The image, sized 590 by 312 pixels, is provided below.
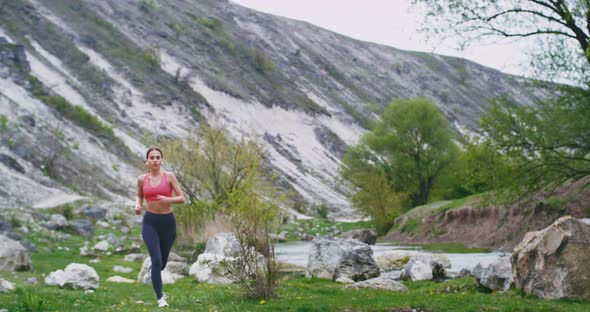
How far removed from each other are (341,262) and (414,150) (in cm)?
3505

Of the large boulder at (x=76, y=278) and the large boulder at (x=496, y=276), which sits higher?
the large boulder at (x=496, y=276)

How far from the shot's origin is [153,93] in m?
73.2

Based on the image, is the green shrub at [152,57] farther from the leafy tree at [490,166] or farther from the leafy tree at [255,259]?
the leafy tree at [255,259]

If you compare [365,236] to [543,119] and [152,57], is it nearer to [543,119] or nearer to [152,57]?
[543,119]

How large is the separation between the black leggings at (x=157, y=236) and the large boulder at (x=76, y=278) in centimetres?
489

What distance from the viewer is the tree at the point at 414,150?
1978 inches

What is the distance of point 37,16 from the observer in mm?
73875

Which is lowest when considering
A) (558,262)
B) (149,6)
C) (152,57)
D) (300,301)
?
(300,301)

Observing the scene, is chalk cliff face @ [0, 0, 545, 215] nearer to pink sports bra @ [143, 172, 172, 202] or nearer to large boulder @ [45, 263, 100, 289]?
large boulder @ [45, 263, 100, 289]

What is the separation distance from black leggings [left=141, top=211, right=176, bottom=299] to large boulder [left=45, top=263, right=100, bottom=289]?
16.0ft

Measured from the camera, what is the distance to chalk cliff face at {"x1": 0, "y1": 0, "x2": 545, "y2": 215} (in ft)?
157

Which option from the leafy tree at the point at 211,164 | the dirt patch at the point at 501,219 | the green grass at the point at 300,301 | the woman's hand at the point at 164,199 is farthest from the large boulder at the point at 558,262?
the leafy tree at the point at 211,164

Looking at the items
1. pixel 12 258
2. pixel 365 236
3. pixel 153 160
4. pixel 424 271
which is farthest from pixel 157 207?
pixel 365 236

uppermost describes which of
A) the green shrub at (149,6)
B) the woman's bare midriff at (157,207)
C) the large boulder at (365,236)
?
the green shrub at (149,6)
